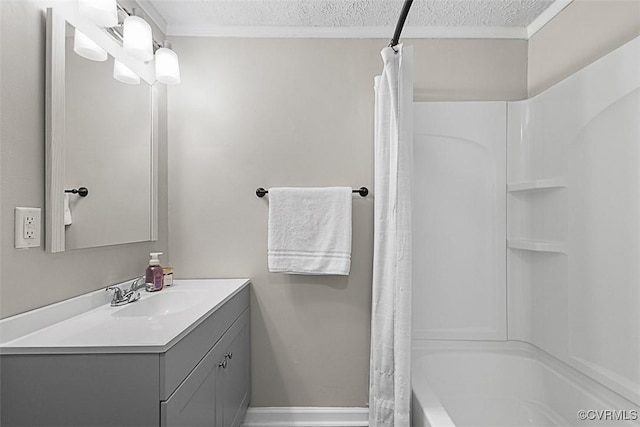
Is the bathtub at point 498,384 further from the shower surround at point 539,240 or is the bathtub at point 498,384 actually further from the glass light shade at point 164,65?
the glass light shade at point 164,65

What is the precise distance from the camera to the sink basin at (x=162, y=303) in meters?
1.67

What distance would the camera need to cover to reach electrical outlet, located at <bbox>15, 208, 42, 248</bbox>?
1.21 metres

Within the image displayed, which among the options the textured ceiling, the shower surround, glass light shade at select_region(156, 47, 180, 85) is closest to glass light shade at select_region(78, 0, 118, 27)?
glass light shade at select_region(156, 47, 180, 85)

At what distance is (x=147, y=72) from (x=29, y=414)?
5.23ft

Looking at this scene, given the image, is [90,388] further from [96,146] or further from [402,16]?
[402,16]

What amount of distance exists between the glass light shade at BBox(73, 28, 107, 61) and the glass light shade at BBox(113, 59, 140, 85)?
11 cm

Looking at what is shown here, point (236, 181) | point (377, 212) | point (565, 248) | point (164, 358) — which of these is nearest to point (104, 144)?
point (236, 181)

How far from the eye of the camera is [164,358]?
3.71 ft

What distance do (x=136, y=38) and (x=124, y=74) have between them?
0.58 feet

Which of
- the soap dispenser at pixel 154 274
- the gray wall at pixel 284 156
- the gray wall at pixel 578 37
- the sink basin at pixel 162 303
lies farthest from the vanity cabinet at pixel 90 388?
the gray wall at pixel 578 37

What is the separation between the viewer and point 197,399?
4.61 feet

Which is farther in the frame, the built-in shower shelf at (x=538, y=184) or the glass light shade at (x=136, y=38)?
the built-in shower shelf at (x=538, y=184)

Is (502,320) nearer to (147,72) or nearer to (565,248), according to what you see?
(565,248)

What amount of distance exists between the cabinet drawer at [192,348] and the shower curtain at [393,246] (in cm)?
70
